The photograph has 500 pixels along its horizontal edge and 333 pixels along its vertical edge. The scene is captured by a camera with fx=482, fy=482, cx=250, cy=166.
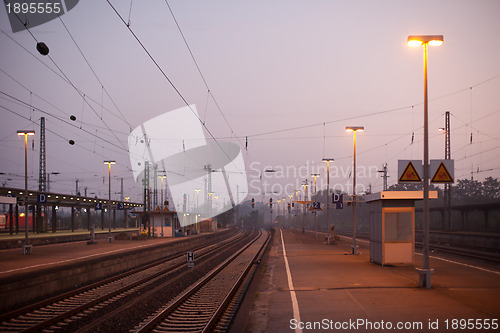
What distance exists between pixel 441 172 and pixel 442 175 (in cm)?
10

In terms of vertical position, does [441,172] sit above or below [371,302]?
above

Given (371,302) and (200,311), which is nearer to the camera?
(371,302)

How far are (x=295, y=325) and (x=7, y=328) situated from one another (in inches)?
270

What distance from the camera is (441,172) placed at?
15.7m

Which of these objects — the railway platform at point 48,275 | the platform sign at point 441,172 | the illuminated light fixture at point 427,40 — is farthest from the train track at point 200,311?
the illuminated light fixture at point 427,40

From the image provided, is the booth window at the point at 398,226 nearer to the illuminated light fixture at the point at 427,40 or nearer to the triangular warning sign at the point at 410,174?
the triangular warning sign at the point at 410,174

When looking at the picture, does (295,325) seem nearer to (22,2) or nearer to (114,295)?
(114,295)

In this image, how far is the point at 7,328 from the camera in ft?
37.6

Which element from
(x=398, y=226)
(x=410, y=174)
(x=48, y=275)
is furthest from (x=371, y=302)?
(x=48, y=275)

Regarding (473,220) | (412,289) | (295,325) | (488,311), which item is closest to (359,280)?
(412,289)

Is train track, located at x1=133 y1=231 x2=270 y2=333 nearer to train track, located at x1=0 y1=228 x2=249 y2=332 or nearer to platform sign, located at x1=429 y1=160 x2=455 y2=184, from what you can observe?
train track, located at x1=0 y1=228 x2=249 y2=332

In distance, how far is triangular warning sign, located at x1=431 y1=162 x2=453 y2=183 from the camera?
15654mm

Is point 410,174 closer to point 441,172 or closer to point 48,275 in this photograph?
point 441,172

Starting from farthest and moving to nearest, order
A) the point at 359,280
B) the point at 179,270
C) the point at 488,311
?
the point at 179,270 → the point at 359,280 → the point at 488,311
